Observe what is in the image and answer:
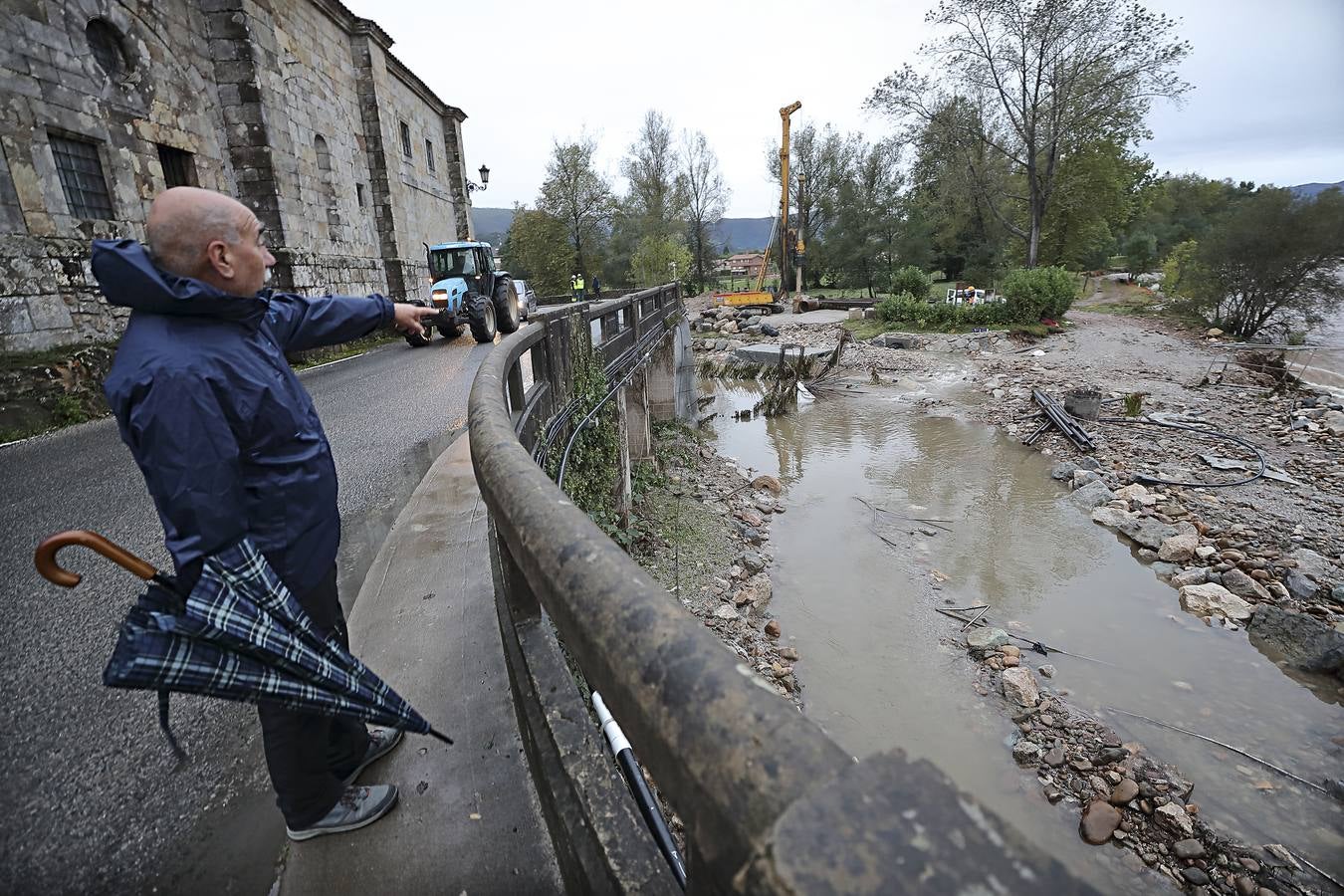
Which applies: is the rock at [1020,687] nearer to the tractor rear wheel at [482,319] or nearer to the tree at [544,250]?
the tractor rear wheel at [482,319]

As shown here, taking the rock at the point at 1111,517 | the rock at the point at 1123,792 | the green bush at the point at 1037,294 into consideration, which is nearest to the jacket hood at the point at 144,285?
the rock at the point at 1123,792

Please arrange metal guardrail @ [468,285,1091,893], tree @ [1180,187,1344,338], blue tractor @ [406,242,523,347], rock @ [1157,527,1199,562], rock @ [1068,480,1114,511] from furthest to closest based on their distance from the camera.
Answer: tree @ [1180,187,1344,338] → blue tractor @ [406,242,523,347] → rock @ [1068,480,1114,511] → rock @ [1157,527,1199,562] → metal guardrail @ [468,285,1091,893]

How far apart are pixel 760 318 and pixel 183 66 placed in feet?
74.7

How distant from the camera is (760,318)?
29.6 m

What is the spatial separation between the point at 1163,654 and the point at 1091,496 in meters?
3.85

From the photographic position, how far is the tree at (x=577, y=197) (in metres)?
41.2

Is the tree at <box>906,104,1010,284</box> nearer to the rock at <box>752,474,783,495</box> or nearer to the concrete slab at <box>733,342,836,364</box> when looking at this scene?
the concrete slab at <box>733,342,836,364</box>

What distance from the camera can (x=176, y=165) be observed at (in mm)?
11203

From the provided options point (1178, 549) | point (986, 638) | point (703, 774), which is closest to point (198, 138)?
point (986, 638)

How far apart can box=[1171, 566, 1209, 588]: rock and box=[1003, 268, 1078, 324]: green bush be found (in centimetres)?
1797

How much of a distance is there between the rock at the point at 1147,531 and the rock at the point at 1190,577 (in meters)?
0.64

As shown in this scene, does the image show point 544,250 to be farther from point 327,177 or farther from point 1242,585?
point 1242,585

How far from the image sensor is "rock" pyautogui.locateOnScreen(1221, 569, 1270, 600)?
6012mm

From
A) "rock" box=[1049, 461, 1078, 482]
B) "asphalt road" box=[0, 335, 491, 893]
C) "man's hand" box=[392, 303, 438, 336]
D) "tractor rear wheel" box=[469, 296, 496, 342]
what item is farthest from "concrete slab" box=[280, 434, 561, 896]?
"tractor rear wheel" box=[469, 296, 496, 342]
